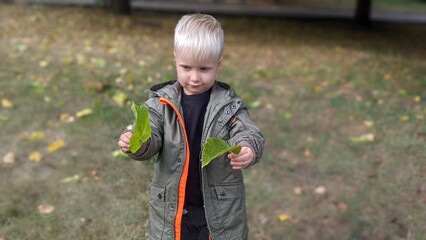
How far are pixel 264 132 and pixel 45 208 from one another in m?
2.62

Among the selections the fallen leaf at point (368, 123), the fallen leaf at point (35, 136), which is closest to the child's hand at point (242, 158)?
the fallen leaf at point (35, 136)

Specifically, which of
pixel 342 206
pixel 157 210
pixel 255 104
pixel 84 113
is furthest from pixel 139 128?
pixel 255 104

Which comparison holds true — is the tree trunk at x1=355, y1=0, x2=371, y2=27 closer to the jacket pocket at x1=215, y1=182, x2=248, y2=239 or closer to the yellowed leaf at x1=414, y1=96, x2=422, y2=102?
the yellowed leaf at x1=414, y1=96, x2=422, y2=102

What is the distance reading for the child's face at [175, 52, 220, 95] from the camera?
2.08 m

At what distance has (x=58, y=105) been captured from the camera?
5555 millimetres

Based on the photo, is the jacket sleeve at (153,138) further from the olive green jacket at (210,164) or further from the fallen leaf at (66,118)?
the fallen leaf at (66,118)

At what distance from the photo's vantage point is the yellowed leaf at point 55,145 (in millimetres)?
4680

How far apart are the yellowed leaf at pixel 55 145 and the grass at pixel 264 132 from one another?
0.14 ft

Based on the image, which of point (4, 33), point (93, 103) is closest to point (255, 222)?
point (93, 103)

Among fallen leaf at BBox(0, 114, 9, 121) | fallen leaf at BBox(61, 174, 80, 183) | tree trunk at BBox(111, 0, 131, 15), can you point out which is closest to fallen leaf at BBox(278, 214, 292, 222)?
fallen leaf at BBox(61, 174, 80, 183)

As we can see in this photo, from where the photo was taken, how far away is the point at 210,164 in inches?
86.0

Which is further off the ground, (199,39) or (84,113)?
(199,39)

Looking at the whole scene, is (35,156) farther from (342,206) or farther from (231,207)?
(231,207)

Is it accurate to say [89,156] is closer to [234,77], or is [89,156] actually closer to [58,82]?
[58,82]
